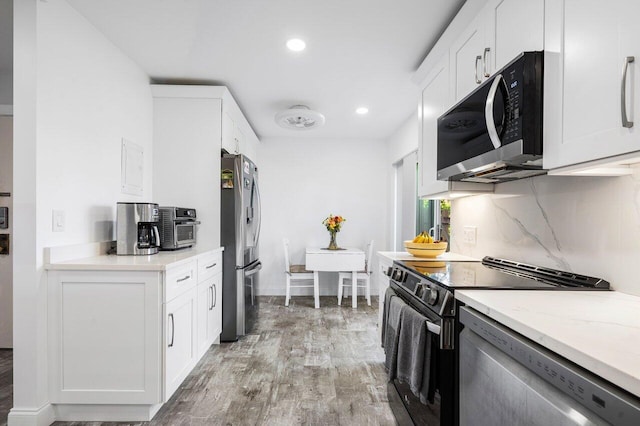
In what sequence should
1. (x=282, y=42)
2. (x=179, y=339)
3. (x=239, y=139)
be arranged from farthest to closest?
(x=239, y=139) < (x=282, y=42) < (x=179, y=339)

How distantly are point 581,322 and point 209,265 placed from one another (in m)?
2.57

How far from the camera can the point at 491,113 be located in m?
1.45

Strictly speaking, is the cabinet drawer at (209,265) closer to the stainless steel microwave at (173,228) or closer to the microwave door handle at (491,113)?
the stainless steel microwave at (173,228)

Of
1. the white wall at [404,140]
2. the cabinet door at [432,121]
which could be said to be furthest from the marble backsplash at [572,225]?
the white wall at [404,140]

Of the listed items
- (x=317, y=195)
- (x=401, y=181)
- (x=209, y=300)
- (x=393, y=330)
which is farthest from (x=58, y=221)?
(x=401, y=181)

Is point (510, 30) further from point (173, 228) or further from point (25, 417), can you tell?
point (25, 417)

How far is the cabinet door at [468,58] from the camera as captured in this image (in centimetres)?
180

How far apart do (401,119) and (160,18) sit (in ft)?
9.69

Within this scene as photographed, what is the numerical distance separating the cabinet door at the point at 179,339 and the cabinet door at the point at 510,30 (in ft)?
7.10

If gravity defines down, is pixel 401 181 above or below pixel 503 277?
above

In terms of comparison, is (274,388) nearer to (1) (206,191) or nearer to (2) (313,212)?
(1) (206,191)

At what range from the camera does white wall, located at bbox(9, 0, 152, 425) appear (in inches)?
75.2

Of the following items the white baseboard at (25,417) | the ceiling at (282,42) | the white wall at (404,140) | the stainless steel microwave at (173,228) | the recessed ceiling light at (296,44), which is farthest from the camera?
the white wall at (404,140)

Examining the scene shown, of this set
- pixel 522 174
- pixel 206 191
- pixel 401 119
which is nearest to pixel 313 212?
pixel 401 119
